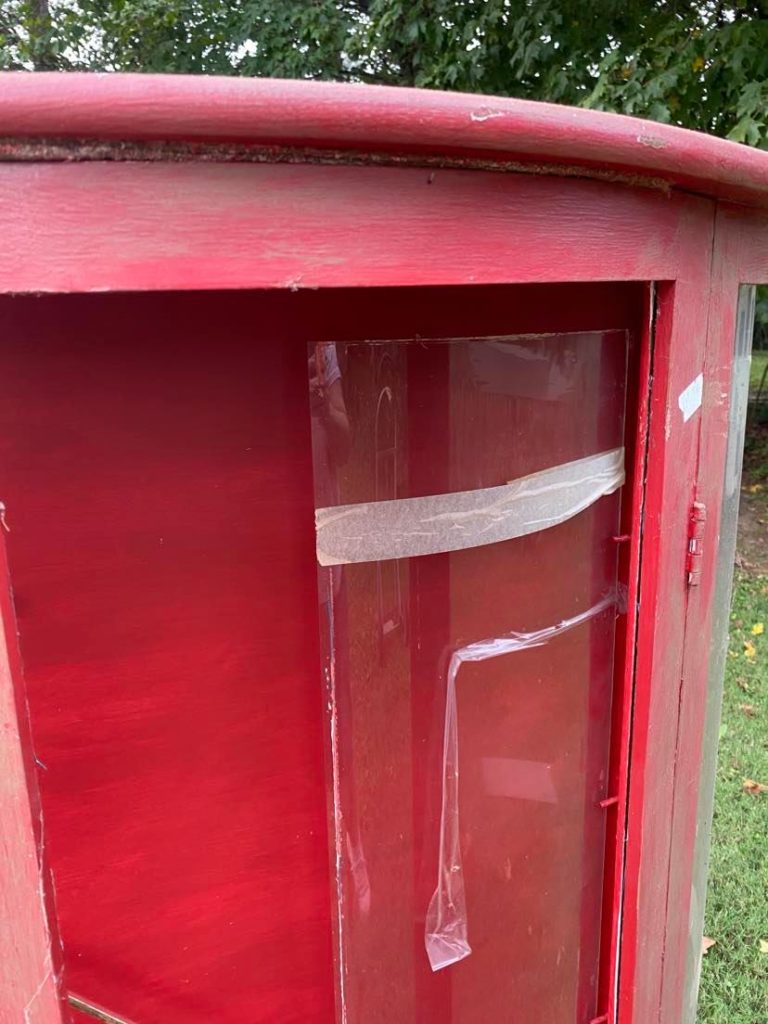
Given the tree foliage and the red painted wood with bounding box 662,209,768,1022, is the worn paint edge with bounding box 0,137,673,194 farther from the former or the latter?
the tree foliage

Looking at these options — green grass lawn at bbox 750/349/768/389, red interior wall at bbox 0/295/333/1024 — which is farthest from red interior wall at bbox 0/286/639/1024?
green grass lawn at bbox 750/349/768/389

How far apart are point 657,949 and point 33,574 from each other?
1.36 metres

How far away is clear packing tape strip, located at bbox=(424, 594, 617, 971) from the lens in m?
1.55

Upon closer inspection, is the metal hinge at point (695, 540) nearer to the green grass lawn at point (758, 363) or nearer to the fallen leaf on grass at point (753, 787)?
the fallen leaf on grass at point (753, 787)

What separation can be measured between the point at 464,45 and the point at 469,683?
6540mm

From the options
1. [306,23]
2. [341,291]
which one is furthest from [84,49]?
[341,291]

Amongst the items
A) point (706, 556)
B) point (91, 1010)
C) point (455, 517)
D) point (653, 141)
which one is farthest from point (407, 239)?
point (91, 1010)

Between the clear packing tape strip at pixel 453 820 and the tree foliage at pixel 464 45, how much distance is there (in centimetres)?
376

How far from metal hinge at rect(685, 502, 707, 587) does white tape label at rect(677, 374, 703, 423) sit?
0.54 ft

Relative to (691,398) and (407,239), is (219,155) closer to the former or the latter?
(407,239)

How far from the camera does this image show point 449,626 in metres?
1.51

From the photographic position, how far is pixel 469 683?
1.55 m

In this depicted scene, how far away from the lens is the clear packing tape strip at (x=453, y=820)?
60.9 inches

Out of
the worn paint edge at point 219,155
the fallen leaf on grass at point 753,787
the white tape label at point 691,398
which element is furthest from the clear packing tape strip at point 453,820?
the fallen leaf on grass at point 753,787
